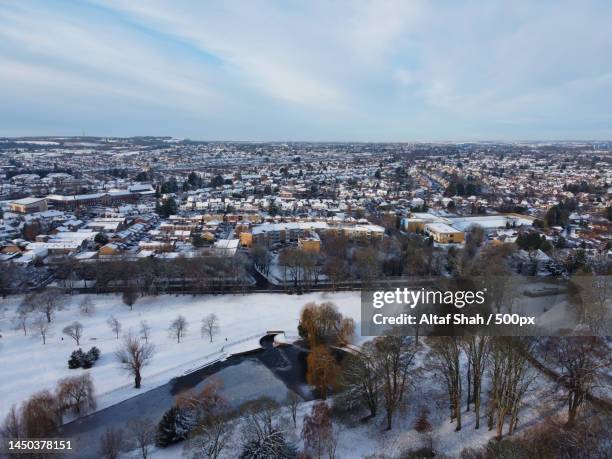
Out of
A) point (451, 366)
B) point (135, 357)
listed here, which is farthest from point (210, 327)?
point (451, 366)

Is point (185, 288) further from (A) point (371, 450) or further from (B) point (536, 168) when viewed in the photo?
(B) point (536, 168)

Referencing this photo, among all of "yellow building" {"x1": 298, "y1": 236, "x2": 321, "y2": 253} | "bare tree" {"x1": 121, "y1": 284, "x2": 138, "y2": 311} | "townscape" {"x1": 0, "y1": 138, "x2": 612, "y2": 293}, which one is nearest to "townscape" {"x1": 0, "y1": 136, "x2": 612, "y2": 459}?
"townscape" {"x1": 0, "y1": 138, "x2": 612, "y2": 293}

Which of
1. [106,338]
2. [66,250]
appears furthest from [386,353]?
[66,250]

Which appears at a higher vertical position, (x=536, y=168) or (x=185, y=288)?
(x=536, y=168)

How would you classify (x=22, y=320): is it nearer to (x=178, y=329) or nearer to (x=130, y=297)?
(x=130, y=297)

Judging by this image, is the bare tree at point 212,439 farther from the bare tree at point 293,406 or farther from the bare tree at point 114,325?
the bare tree at point 114,325

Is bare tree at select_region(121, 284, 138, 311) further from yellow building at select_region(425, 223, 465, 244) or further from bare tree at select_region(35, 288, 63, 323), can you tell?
yellow building at select_region(425, 223, 465, 244)
